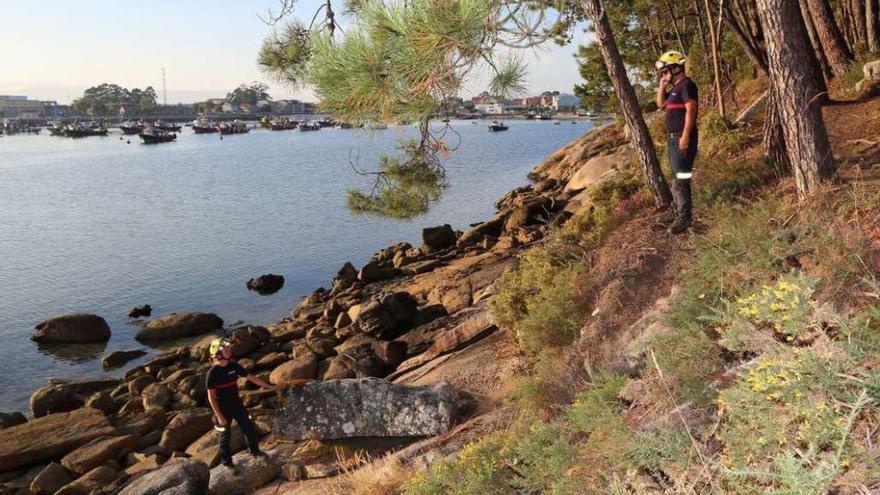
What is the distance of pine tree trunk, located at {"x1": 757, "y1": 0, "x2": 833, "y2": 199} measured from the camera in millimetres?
7473

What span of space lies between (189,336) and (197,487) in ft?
42.8

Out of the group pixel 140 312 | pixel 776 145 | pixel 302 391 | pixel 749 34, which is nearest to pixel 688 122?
pixel 776 145

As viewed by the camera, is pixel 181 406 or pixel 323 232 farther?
pixel 323 232

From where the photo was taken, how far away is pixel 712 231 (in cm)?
738

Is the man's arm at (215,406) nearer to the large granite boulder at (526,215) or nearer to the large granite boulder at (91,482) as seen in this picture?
the large granite boulder at (91,482)

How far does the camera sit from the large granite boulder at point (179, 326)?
20641 mm

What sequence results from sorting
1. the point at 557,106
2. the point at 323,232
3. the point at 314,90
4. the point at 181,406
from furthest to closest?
the point at 557,106, the point at 323,232, the point at 181,406, the point at 314,90

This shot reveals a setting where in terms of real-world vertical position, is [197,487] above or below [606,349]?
below

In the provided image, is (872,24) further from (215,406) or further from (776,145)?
(215,406)

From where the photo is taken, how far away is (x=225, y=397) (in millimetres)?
9195

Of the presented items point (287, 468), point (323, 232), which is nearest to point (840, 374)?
point (287, 468)

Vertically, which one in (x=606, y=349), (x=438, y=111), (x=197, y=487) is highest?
(x=438, y=111)

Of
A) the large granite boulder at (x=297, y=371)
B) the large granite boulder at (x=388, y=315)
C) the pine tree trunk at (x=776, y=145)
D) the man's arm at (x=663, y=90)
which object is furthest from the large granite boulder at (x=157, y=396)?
the pine tree trunk at (x=776, y=145)

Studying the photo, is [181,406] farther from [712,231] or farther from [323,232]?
[323,232]
